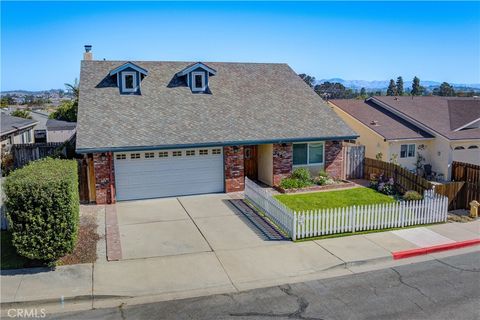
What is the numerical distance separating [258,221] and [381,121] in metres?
14.7

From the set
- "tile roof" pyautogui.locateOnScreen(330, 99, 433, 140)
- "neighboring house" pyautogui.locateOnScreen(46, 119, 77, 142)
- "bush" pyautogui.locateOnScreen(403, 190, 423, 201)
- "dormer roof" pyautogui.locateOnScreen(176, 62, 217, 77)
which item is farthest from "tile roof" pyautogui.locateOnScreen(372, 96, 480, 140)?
"neighboring house" pyautogui.locateOnScreen(46, 119, 77, 142)

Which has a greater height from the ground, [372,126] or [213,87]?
[213,87]

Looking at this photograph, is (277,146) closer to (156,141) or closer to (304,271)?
(156,141)

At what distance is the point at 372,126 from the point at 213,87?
33.1 ft

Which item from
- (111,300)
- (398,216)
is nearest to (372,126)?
(398,216)

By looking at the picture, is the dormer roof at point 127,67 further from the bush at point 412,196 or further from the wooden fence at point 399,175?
the bush at point 412,196

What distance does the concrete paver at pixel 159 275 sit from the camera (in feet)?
33.4

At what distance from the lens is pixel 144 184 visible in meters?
18.4

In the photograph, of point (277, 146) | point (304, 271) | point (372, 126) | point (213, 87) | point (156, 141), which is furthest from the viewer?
point (372, 126)

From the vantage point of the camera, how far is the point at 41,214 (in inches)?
419

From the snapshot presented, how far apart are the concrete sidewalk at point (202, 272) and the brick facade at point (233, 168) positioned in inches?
263

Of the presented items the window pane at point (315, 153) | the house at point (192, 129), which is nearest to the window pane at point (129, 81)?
the house at point (192, 129)

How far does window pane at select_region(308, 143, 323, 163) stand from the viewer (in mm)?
21219
